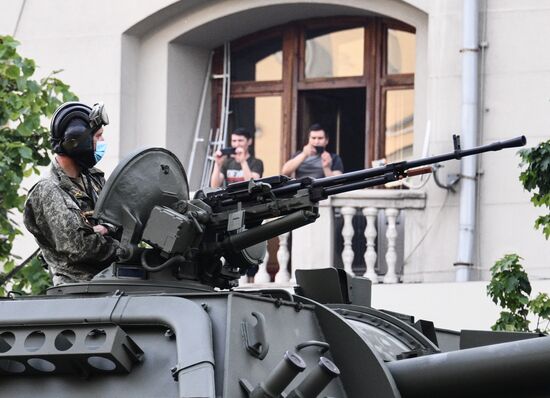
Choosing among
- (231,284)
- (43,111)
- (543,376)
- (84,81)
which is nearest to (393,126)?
(84,81)

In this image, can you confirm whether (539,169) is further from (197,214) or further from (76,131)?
(197,214)

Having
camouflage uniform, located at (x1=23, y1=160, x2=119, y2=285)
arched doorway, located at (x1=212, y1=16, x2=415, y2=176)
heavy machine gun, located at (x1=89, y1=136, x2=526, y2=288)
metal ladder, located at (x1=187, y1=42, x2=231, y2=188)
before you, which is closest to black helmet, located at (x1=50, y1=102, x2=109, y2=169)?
camouflage uniform, located at (x1=23, y1=160, x2=119, y2=285)

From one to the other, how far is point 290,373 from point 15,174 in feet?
27.6

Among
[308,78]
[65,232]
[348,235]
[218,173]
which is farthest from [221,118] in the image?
[65,232]

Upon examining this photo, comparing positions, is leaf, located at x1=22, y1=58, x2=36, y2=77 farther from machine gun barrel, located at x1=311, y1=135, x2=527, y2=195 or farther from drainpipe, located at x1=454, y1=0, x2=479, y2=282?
machine gun barrel, located at x1=311, y1=135, x2=527, y2=195

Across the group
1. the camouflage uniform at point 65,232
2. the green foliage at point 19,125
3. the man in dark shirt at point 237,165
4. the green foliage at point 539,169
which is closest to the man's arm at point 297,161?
the man in dark shirt at point 237,165

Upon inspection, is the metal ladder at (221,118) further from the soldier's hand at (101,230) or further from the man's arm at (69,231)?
the soldier's hand at (101,230)

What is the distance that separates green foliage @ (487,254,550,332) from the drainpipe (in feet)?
9.95

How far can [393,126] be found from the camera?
67.1 feet

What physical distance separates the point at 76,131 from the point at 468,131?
28.3ft

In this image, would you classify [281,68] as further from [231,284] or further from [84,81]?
[231,284]

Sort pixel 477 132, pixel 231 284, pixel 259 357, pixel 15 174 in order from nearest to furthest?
1. pixel 259 357
2. pixel 231 284
3. pixel 15 174
4. pixel 477 132

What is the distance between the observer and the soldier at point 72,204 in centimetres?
981

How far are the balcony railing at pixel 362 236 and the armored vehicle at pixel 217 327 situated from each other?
326 inches
